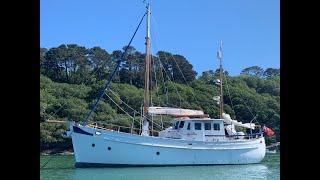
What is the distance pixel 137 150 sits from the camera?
23781 millimetres

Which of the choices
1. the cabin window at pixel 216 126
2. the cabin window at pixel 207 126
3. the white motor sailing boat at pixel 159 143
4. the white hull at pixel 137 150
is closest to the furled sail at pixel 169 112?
the white motor sailing boat at pixel 159 143

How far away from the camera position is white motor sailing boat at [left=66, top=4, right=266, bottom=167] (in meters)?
23.4

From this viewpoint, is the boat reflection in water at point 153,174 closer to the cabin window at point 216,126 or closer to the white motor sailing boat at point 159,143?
the white motor sailing boat at point 159,143

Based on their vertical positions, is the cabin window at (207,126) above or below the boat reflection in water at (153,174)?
above

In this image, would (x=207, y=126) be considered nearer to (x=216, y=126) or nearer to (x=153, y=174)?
(x=216, y=126)

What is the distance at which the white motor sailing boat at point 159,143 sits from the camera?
23.4 metres

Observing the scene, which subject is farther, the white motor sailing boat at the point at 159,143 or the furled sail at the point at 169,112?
the furled sail at the point at 169,112

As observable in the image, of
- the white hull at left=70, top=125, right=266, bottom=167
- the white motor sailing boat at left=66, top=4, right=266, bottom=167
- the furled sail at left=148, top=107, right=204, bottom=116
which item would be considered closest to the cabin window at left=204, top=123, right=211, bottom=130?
the white motor sailing boat at left=66, top=4, right=266, bottom=167

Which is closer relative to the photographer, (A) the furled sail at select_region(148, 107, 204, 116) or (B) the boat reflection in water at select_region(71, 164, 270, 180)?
(B) the boat reflection in water at select_region(71, 164, 270, 180)

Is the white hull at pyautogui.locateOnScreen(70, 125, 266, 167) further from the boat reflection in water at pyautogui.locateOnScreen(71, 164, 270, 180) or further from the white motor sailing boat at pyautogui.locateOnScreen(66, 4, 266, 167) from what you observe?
the boat reflection in water at pyautogui.locateOnScreen(71, 164, 270, 180)

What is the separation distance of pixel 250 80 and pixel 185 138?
864 inches

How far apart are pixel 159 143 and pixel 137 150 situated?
110 cm
